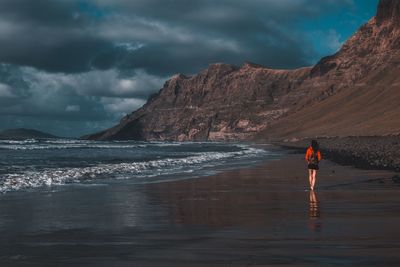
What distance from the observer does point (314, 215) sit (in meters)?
13.0

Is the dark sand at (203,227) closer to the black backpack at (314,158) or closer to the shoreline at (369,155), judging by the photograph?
the black backpack at (314,158)

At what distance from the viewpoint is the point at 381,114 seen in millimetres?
144375

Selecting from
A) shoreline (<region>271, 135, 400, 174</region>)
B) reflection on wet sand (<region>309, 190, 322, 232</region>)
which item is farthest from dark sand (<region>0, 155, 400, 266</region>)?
shoreline (<region>271, 135, 400, 174</region>)

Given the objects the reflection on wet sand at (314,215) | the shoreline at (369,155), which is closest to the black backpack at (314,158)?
the reflection on wet sand at (314,215)

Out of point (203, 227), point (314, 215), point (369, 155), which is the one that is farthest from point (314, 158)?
point (369, 155)

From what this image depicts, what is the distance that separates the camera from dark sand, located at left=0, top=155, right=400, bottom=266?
28.3 feet

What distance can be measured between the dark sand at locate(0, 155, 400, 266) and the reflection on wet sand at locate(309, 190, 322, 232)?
20mm

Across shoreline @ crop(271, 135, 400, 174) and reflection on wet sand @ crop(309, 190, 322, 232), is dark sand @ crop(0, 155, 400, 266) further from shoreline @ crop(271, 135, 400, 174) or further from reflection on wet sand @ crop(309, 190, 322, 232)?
shoreline @ crop(271, 135, 400, 174)

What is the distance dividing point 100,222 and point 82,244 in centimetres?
259

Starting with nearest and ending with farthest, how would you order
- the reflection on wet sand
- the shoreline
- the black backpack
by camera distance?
the reflection on wet sand
the black backpack
the shoreline

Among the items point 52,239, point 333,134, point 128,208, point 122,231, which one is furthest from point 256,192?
point 333,134

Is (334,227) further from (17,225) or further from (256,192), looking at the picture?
(256,192)

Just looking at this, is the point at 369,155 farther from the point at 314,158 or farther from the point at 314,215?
the point at 314,215

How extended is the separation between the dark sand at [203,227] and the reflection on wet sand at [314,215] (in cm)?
2
